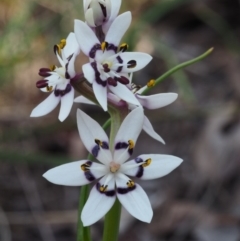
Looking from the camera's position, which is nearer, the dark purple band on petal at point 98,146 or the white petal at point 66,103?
the white petal at point 66,103

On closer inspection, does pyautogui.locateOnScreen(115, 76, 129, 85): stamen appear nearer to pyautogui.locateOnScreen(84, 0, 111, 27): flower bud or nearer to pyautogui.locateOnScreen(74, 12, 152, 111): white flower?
pyautogui.locateOnScreen(74, 12, 152, 111): white flower

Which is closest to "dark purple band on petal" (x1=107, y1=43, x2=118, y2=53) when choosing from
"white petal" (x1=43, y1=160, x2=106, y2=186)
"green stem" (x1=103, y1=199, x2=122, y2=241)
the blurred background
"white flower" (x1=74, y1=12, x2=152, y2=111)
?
"white flower" (x1=74, y1=12, x2=152, y2=111)

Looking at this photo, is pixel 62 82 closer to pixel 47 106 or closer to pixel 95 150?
pixel 47 106

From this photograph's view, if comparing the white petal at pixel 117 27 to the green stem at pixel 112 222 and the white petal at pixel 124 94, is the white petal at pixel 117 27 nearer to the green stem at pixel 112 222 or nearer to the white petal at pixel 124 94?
the white petal at pixel 124 94

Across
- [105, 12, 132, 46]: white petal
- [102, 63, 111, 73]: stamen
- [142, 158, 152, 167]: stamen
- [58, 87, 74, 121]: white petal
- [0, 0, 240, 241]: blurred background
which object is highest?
[0, 0, 240, 241]: blurred background

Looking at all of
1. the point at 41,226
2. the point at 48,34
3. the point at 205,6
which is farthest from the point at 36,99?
the point at 205,6

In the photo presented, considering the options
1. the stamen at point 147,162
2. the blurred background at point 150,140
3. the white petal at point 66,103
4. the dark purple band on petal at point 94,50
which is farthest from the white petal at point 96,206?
the blurred background at point 150,140

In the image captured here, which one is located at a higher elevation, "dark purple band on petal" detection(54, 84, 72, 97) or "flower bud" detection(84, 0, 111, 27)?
"flower bud" detection(84, 0, 111, 27)

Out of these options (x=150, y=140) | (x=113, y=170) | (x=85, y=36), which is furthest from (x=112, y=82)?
(x=150, y=140)
